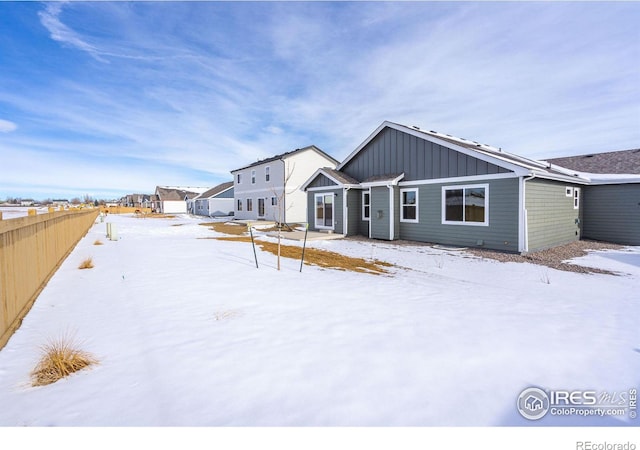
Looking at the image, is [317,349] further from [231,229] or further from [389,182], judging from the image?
[231,229]

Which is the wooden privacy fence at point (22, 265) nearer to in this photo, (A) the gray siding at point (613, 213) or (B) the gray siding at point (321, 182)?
(B) the gray siding at point (321, 182)

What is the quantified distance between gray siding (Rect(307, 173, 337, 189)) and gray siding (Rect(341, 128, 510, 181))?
4.74 ft

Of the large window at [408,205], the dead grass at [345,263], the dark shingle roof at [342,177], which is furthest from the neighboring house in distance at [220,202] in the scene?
the dead grass at [345,263]

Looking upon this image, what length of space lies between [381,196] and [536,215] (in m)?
6.44

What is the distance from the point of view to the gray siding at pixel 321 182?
1713 centimetres

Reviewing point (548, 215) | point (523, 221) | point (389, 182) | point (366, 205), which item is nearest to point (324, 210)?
point (366, 205)

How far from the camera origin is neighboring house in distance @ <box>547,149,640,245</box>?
1297 centimetres

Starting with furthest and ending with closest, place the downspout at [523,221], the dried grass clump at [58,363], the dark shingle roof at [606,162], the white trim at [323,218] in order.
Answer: the white trim at [323,218], the dark shingle roof at [606,162], the downspout at [523,221], the dried grass clump at [58,363]

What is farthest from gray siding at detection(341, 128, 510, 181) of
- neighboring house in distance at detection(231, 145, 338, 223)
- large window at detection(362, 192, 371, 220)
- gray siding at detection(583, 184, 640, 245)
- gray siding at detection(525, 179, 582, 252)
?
neighboring house in distance at detection(231, 145, 338, 223)

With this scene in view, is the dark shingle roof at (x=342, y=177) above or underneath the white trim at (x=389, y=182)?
above

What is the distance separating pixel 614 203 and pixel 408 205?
9485 mm

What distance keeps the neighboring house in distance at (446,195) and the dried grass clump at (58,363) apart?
1238 cm

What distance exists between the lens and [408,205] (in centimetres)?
1432

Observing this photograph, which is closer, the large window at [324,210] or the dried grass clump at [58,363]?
the dried grass clump at [58,363]
